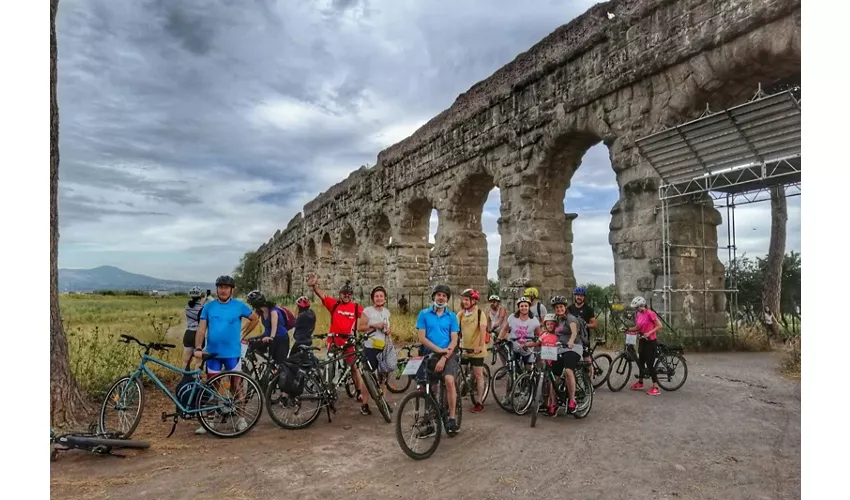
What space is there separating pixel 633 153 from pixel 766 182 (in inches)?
86.9

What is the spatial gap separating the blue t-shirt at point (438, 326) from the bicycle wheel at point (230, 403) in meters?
1.69

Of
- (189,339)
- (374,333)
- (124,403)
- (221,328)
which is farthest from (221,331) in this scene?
(374,333)

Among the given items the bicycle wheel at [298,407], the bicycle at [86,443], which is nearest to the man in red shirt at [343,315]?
the bicycle wheel at [298,407]

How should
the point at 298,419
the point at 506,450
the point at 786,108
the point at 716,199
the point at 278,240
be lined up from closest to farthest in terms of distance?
the point at 506,450
the point at 298,419
the point at 786,108
the point at 716,199
the point at 278,240

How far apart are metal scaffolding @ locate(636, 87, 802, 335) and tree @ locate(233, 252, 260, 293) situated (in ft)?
175

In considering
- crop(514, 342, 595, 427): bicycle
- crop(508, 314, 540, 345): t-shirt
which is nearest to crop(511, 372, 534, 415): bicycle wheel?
crop(514, 342, 595, 427): bicycle

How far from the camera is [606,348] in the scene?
10617mm

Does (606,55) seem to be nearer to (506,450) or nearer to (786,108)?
(786,108)

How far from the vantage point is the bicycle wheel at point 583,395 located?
18.8ft

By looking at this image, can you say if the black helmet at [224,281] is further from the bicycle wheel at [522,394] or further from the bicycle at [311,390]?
the bicycle wheel at [522,394]

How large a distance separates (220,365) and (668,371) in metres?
5.30

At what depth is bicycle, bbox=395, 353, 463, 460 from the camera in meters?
4.44

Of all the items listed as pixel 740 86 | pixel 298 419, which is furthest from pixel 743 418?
pixel 740 86

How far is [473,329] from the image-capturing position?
5.77 m
